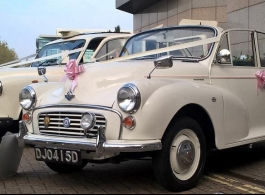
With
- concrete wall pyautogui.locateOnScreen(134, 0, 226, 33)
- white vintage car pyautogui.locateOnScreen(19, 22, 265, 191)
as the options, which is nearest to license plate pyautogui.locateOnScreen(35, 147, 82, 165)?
white vintage car pyautogui.locateOnScreen(19, 22, 265, 191)

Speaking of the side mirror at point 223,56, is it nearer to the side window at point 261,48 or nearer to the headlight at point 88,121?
the side window at point 261,48

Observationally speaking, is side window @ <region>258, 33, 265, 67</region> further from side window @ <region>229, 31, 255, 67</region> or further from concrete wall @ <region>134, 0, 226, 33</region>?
concrete wall @ <region>134, 0, 226, 33</region>

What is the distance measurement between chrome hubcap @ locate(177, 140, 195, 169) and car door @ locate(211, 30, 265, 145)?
60cm

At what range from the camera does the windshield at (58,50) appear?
328 inches

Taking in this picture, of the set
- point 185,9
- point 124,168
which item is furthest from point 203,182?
point 185,9

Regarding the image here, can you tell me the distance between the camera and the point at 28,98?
196 inches

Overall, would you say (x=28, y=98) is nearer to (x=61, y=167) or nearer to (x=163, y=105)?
(x=61, y=167)

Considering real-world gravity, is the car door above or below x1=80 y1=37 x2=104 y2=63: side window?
below

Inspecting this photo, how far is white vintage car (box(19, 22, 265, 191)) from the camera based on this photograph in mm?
4180

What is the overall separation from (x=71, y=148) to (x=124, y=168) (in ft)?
6.11

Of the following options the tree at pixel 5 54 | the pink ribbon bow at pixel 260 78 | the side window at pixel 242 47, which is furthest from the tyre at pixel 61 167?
the tree at pixel 5 54

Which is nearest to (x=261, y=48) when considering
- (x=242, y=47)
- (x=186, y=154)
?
(x=242, y=47)

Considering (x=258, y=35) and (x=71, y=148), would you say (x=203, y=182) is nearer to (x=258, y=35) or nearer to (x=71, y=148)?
(x=71, y=148)

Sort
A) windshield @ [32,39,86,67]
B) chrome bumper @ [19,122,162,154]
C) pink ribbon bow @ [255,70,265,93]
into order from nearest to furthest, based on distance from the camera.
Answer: chrome bumper @ [19,122,162,154], pink ribbon bow @ [255,70,265,93], windshield @ [32,39,86,67]
